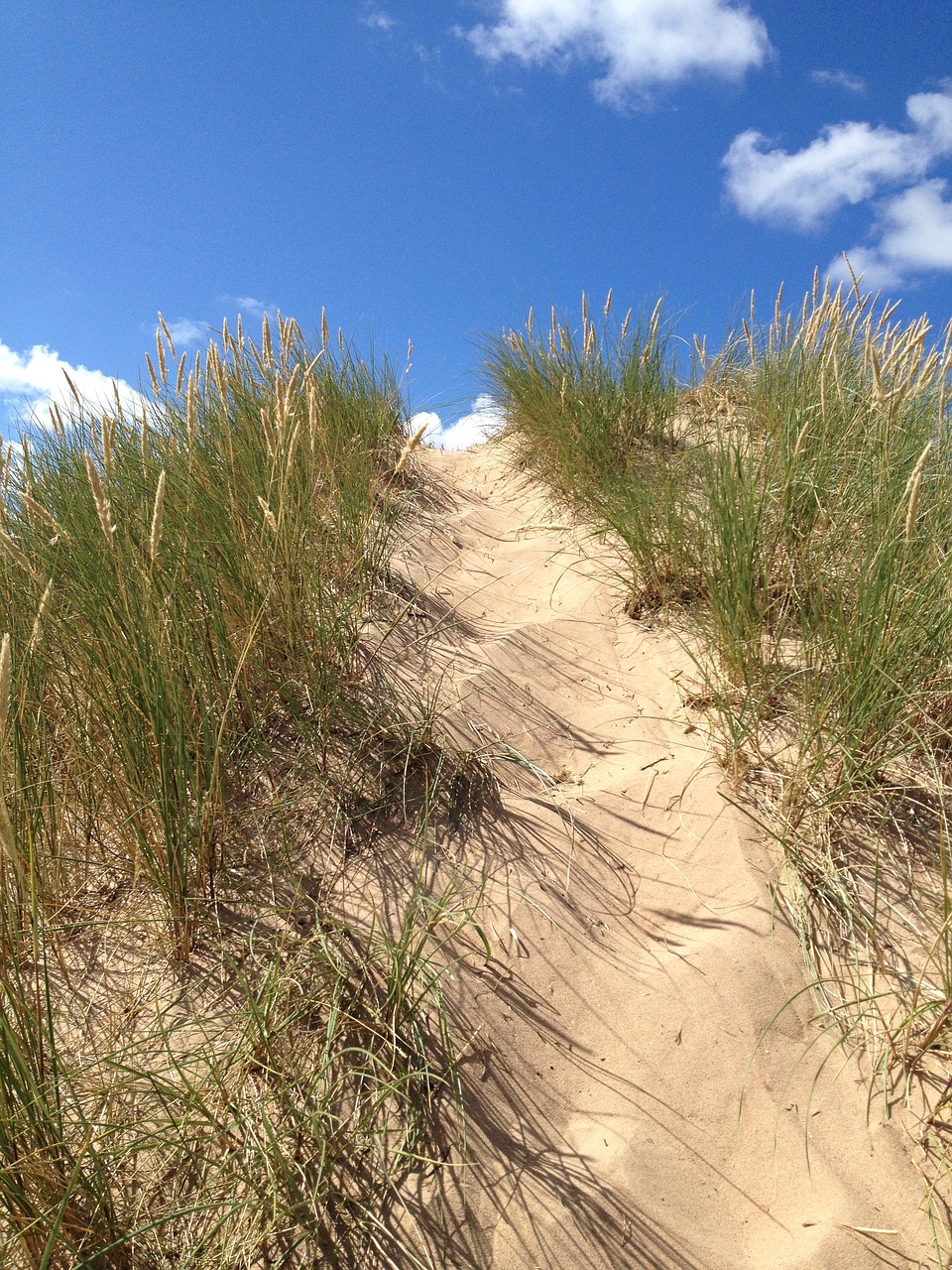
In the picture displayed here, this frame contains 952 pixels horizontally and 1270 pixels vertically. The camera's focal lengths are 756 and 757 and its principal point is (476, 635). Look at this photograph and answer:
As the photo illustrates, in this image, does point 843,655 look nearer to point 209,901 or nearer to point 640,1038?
point 640,1038

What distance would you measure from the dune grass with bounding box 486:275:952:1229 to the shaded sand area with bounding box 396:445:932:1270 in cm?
12

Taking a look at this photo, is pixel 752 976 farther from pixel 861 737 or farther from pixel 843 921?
pixel 861 737

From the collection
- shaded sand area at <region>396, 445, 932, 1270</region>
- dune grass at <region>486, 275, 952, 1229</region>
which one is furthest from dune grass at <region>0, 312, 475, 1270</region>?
dune grass at <region>486, 275, 952, 1229</region>

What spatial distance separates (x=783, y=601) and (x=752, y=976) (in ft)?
4.39

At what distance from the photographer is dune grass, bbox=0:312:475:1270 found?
129 cm

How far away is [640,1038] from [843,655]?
1.14m

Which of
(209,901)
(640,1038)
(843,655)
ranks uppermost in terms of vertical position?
(843,655)

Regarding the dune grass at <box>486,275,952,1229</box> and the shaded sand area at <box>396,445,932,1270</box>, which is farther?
the dune grass at <box>486,275,952,1229</box>

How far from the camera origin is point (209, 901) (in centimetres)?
173

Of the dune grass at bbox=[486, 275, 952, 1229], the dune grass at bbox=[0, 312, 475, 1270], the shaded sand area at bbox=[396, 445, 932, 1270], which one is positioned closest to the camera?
the dune grass at bbox=[0, 312, 475, 1270]

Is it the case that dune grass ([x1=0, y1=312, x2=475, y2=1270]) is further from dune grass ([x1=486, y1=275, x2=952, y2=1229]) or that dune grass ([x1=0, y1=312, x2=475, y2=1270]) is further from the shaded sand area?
dune grass ([x1=486, y1=275, x2=952, y2=1229])

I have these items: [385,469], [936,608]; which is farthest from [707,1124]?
[385,469]

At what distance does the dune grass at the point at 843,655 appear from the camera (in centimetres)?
178

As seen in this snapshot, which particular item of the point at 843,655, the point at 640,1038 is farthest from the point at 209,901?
the point at 843,655
